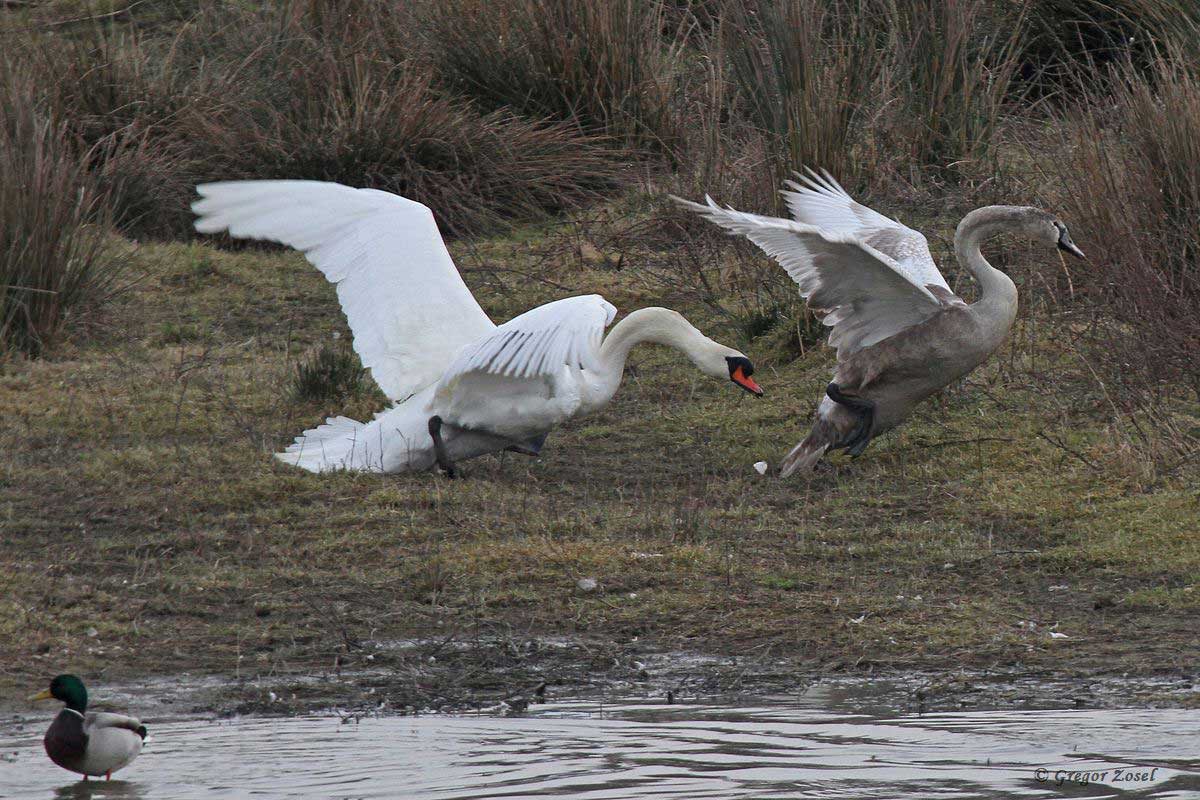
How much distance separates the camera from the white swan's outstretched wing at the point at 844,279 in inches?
292

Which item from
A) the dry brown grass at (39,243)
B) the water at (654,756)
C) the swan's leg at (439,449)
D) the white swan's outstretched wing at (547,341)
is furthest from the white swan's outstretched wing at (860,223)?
the dry brown grass at (39,243)

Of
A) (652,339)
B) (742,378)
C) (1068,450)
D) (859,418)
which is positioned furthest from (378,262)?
(1068,450)

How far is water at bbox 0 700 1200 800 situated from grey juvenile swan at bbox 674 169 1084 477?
116 inches

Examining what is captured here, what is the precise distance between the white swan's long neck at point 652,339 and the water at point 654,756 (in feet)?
9.09

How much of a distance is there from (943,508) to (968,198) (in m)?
3.98

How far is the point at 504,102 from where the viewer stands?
12.2m

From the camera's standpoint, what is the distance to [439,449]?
25.2 feet

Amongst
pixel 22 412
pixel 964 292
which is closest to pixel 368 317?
pixel 22 412

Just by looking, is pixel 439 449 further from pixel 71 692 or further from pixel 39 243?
pixel 71 692

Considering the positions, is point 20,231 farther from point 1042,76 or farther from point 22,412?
point 1042,76

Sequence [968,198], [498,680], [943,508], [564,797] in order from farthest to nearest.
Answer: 1. [968,198]
2. [943,508]
3. [498,680]
4. [564,797]

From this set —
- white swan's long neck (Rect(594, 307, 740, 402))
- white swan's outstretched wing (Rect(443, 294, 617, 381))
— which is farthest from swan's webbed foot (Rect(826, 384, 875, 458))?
white swan's outstretched wing (Rect(443, 294, 617, 381))

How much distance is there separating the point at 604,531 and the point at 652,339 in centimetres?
138

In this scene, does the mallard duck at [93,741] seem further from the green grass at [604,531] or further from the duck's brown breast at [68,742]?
the green grass at [604,531]
